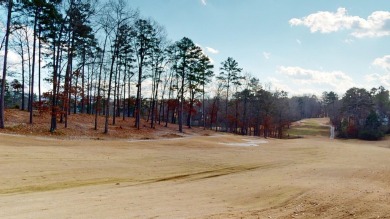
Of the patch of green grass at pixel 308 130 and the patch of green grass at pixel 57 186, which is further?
the patch of green grass at pixel 308 130

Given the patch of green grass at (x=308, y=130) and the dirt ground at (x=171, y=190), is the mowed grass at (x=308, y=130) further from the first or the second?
the dirt ground at (x=171, y=190)

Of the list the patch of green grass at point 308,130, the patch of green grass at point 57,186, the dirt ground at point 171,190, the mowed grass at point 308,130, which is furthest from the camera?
the patch of green grass at point 308,130

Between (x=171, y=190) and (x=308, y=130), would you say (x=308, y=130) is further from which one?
(x=171, y=190)

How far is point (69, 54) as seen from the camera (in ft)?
113

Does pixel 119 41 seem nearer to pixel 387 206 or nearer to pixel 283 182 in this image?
pixel 283 182

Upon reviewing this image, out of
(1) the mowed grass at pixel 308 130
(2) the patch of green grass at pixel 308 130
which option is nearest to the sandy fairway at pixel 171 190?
(1) the mowed grass at pixel 308 130

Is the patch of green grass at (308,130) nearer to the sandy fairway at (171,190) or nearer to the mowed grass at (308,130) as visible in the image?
the mowed grass at (308,130)

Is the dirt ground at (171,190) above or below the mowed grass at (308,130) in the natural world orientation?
above

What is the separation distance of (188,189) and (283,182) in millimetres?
4629

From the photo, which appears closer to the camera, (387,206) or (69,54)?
(387,206)

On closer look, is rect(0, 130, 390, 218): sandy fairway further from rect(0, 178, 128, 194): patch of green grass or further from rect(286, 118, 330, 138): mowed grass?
rect(286, 118, 330, 138): mowed grass

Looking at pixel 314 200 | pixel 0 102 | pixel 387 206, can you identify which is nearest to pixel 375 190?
pixel 387 206

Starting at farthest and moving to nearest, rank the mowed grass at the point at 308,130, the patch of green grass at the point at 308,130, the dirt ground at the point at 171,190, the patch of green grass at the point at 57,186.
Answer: the patch of green grass at the point at 308,130
the mowed grass at the point at 308,130
the patch of green grass at the point at 57,186
the dirt ground at the point at 171,190

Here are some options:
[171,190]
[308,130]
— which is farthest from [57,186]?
[308,130]
